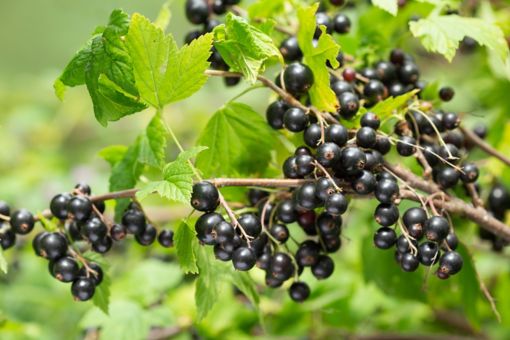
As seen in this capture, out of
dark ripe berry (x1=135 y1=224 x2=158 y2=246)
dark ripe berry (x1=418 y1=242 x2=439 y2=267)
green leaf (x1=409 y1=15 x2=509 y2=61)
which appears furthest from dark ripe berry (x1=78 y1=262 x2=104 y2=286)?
green leaf (x1=409 y1=15 x2=509 y2=61)

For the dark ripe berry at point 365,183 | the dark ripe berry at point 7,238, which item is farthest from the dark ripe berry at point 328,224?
the dark ripe berry at point 7,238

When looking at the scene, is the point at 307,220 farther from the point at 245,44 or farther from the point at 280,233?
the point at 245,44

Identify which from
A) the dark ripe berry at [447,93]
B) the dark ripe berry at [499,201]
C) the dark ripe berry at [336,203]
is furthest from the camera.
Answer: the dark ripe berry at [499,201]

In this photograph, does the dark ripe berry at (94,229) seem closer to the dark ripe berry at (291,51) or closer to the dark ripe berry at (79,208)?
the dark ripe berry at (79,208)

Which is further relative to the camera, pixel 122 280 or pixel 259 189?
pixel 122 280

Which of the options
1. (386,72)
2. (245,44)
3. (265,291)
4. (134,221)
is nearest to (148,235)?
(134,221)

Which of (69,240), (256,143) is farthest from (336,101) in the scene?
(69,240)

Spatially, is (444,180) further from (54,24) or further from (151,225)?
(54,24)
